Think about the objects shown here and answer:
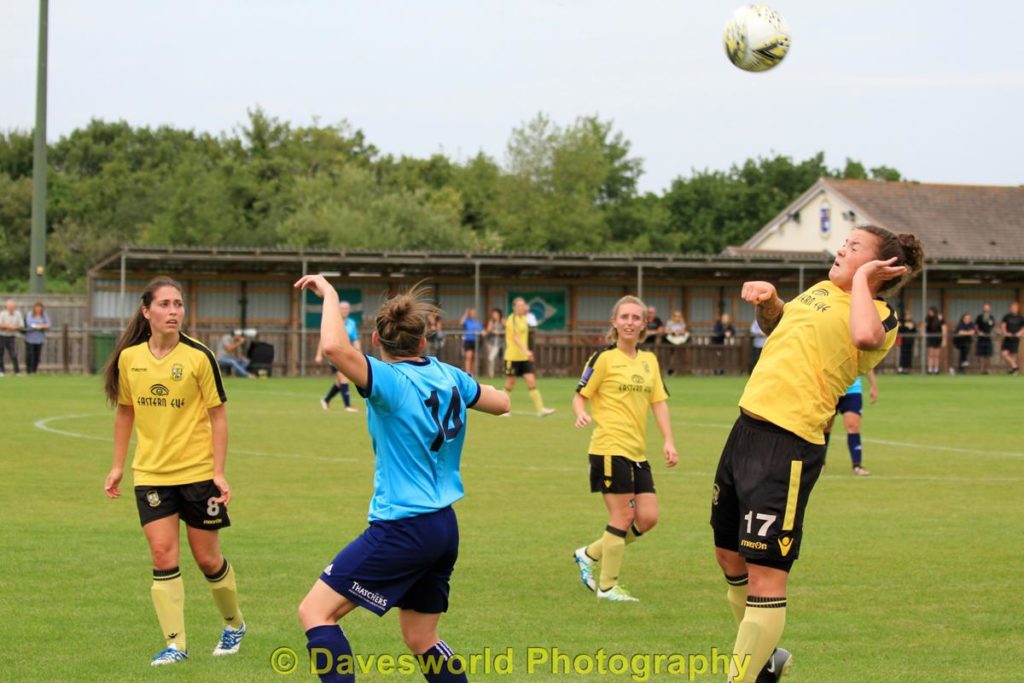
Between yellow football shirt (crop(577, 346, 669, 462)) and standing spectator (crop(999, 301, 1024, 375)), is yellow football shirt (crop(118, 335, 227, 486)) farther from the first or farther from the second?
standing spectator (crop(999, 301, 1024, 375))

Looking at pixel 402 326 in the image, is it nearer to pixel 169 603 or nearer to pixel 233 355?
pixel 169 603

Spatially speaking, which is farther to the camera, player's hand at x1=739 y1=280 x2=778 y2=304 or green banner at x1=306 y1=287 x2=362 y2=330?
green banner at x1=306 y1=287 x2=362 y2=330

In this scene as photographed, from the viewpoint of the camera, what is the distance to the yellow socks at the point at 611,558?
9.31m

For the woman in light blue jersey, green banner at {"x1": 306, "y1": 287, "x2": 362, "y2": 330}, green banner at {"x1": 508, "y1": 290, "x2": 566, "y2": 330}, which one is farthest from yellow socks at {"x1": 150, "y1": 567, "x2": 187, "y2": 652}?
green banner at {"x1": 508, "y1": 290, "x2": 566, "y2": 330}

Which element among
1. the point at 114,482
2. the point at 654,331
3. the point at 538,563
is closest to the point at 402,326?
the point at 114,482

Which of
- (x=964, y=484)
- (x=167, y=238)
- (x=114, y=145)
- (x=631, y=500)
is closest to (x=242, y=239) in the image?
(x=167, y=238)

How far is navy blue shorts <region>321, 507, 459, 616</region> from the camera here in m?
5.54

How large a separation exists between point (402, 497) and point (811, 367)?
196cm

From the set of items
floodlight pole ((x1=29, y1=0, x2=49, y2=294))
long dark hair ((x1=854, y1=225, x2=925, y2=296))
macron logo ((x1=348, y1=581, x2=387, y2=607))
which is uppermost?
floodlight pole ((x1=29, y1=0, x2=49, y2=294))

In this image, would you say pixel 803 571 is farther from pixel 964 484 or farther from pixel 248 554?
pixel 964 484

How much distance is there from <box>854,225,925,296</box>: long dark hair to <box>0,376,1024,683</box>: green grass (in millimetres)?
2144

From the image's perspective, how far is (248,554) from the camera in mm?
10656

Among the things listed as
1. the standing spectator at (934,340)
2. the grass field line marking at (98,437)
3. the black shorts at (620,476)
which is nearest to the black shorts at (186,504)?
the black shorts at (620,476)

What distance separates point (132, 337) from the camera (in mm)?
7758
